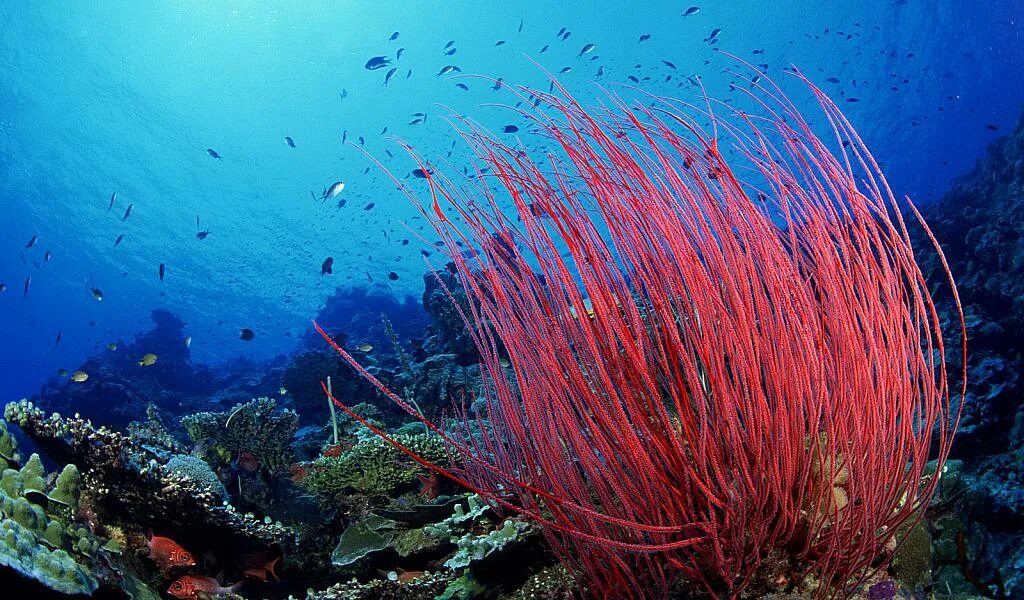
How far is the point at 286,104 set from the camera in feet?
189

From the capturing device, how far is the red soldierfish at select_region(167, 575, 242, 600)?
10.00 ft

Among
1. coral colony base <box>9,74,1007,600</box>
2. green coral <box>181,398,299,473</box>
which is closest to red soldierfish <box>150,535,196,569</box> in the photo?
coral colony base <box>9,74,1007,600</box>

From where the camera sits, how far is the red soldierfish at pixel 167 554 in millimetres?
3209

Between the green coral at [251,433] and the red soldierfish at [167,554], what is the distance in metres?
2.59

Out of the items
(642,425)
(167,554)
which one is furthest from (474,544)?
(167,554)

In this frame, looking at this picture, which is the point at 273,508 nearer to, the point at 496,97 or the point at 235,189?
the point at 496,97

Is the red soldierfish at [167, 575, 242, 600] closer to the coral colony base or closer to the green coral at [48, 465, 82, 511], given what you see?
the coral colony base

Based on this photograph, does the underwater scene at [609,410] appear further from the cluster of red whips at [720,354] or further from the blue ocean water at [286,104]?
the blue ocean water at [286,104]

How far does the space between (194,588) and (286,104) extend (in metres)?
64.6

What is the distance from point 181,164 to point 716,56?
5665 centimetres

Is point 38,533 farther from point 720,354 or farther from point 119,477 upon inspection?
point 720,354

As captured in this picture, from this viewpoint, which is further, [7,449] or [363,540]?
[363,540]

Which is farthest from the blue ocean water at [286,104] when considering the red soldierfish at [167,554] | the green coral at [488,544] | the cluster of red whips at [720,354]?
the cluster of red whips at [720,354]

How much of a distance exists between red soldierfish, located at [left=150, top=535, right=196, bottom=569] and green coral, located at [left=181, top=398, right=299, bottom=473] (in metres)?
2.59
